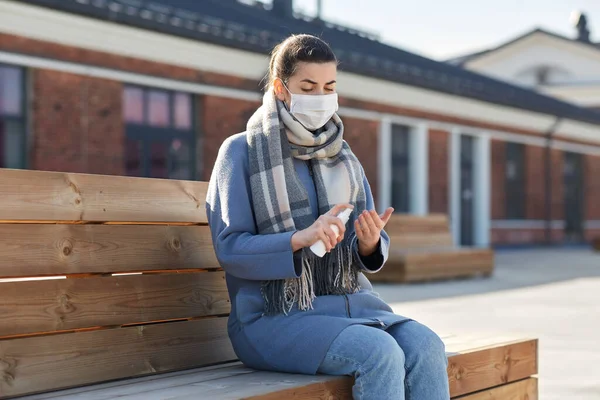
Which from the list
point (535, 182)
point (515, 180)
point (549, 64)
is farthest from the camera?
point (549, 64)

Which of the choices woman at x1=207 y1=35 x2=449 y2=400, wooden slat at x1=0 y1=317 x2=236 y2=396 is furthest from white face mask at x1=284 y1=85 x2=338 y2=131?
wooden slat at x1=0 y1=317 x2=236 y2=396

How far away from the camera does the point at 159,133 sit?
15.8 metres

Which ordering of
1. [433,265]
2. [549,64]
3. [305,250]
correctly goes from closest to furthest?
[305,250] → [433,265] → [549,64]

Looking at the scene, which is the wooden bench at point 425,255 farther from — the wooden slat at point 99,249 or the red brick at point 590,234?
the red brick at point 590,234

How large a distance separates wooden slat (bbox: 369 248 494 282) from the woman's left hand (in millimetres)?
10161

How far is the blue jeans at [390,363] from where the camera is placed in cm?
315

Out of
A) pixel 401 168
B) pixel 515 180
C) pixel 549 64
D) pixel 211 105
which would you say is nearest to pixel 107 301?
pixel 211 105

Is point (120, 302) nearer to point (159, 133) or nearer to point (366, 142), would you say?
point (159, 133)

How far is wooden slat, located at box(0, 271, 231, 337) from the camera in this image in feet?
10.3

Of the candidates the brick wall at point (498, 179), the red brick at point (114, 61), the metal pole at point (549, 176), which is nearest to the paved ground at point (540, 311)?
the red brick at point (114, 61)

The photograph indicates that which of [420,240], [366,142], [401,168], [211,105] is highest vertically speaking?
[211,105]

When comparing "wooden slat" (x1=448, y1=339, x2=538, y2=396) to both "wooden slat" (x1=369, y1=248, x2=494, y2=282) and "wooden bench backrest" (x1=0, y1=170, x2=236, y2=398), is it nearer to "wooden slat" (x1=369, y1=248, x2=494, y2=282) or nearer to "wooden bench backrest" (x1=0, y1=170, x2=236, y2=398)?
"wooden bench backrest" (x1=0, y1=170, x2=236, y2=398)

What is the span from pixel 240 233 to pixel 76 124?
11250 millimetres

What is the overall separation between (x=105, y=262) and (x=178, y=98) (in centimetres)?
1282
